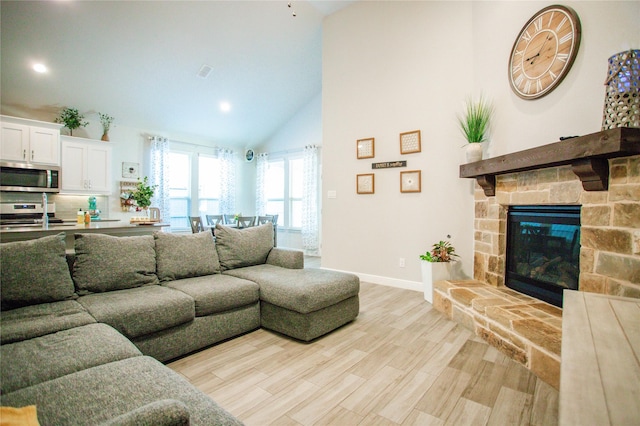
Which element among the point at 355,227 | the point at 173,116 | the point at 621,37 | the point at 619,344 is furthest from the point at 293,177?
the point at 619,344

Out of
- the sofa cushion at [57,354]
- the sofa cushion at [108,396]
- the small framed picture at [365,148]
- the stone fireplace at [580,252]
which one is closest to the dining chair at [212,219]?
the small framed picture at [365,148]

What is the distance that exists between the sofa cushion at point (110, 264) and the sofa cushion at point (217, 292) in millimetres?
241

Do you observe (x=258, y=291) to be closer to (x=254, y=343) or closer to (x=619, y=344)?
(x=254, y=343)

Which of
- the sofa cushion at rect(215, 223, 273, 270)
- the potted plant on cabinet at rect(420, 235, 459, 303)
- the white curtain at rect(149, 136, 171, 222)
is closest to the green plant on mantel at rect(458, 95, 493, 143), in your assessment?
the potted plant on cabinet at rect(420, 235, 459, 303)

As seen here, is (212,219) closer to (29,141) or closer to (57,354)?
(29,141)

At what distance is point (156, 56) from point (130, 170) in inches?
95.8

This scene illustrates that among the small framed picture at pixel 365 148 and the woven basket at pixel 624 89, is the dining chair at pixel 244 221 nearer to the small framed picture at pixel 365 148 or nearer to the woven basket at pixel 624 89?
the small framed picture at pixel 365 148

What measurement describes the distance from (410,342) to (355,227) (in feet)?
7.24

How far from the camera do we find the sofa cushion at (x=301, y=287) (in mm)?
2393

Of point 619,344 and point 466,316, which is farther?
point 466,316

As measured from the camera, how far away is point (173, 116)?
20.2ft

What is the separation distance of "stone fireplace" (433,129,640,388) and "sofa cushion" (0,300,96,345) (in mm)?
2753

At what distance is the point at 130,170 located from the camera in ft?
19.8

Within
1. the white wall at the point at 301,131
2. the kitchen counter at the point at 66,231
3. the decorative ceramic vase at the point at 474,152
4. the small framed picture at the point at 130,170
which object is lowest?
the kitchen counter at the point at 66,231
